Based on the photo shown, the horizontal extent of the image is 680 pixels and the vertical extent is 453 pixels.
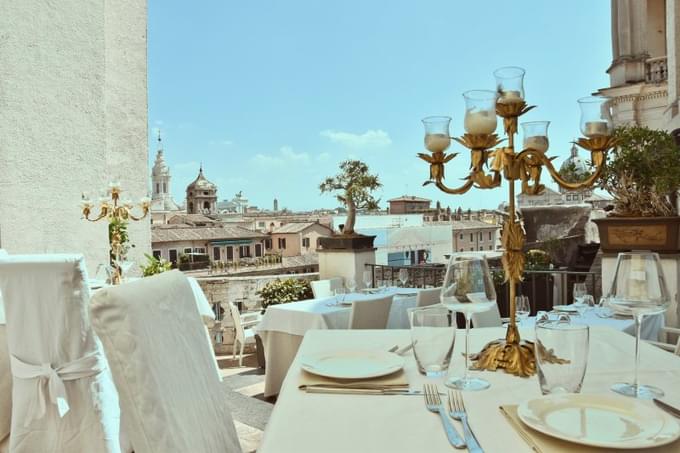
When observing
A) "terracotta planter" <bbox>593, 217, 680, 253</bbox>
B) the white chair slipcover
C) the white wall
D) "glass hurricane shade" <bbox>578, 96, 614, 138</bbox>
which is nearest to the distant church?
the white wall

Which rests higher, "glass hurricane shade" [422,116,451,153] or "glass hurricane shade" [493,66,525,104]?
"glass hurricane shade" [493,66,525,104]

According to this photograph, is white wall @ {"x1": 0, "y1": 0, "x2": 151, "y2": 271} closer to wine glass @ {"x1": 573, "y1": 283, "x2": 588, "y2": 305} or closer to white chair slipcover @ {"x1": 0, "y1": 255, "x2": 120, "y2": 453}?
white chair slipcover @ {"x1": 0, "y1": 255, "x2": 120, "y2": 453}

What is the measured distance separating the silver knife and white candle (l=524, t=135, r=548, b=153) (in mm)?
719

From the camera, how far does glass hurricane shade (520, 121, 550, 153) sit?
1.48 metres

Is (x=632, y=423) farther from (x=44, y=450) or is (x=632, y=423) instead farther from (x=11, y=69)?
(x=11, y=69)

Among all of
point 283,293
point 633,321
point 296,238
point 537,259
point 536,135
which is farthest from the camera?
point 296,238

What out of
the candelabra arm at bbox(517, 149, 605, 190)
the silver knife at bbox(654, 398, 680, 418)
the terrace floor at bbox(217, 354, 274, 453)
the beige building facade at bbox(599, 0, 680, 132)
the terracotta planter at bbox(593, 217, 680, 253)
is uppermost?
the beige building facade at bbox(599, 0, 680, 132)

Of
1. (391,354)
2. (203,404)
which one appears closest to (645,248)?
(391,354)

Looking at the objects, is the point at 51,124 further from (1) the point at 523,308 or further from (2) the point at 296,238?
(2) the point at 296,238

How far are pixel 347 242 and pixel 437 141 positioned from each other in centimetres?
434

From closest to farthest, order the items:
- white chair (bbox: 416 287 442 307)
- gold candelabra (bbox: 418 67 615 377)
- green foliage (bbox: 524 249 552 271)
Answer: gold candelabra (bbox: 418 67 615 377)
white chair (bbox: 416 287 442 307)
green foliage (bbox: 524 249 552 271)

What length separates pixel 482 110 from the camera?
1347 mm

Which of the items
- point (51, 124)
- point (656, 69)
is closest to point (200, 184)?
point (51, 124)

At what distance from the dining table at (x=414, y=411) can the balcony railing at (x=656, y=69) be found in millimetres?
7208
